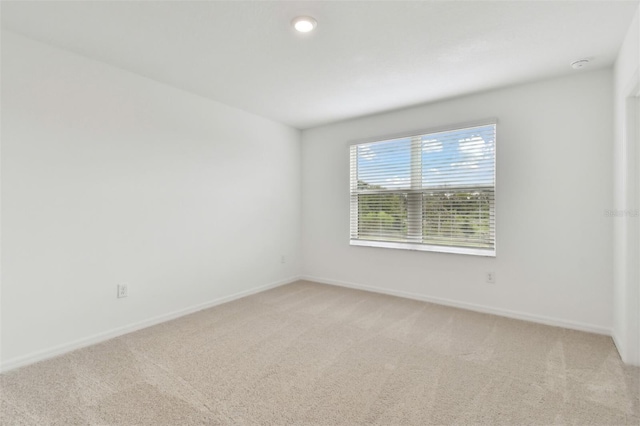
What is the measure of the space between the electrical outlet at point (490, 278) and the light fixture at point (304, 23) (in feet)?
9.75

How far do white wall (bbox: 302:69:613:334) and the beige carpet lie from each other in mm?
331

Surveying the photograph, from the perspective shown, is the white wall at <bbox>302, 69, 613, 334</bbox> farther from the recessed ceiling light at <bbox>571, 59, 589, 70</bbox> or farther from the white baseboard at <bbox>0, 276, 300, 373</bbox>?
the white baseboard at <bbox>0, 276, 300, 373</bbox>

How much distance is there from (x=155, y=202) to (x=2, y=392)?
1717 mm

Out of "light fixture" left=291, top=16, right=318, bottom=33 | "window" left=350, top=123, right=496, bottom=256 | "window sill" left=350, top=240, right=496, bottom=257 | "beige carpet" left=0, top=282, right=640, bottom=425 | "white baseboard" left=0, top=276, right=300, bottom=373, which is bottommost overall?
"beige carpet" left=0, top=282, right=640, bottom=425

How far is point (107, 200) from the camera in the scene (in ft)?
8.94

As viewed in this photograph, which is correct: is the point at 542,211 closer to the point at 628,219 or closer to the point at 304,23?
the point at 628,219

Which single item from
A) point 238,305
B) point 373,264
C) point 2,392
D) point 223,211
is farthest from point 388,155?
point 2,392

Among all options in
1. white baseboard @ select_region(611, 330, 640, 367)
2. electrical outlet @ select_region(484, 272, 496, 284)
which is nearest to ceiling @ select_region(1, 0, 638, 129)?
electrical outlet @ select_region(484, 272, 496, 284)

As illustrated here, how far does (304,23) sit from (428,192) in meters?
2.48

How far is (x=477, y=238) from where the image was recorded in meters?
3.46

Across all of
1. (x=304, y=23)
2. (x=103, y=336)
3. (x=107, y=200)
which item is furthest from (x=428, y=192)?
(x=103, y=336)

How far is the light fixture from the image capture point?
2.03 m

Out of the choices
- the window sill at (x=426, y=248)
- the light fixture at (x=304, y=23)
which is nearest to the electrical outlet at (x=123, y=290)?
the light fixture at (x=304, y=23)

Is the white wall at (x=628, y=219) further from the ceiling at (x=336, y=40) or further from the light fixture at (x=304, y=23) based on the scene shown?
the light fixture at (x=304, y=23)
